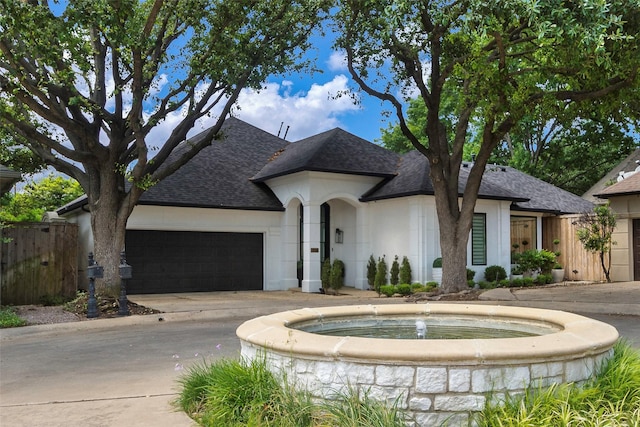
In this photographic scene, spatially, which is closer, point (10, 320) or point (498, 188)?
point (10, 320)

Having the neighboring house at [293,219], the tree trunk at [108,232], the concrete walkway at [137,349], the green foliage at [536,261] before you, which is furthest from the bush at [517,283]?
the tree trunk at [108,232]

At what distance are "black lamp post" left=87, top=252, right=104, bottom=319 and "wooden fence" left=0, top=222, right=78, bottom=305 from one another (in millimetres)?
2928

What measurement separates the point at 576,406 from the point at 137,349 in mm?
6819

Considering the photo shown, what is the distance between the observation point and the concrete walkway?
547cm

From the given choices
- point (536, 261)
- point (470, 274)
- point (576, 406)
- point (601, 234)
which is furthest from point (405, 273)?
point (576, 406)

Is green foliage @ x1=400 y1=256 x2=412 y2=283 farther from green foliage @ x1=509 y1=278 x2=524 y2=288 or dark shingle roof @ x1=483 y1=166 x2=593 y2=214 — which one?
dark shingle roof @ x1=483 y1=166 x2=593 y2=214

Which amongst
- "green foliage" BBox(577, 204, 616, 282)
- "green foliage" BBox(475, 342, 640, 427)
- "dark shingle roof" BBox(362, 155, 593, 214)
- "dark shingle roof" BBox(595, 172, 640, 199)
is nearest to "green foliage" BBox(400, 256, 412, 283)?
"dark shingle roof" BBox(362, 155, 593, 214)

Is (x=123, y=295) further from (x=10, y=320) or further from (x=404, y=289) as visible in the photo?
(x=404, y=289)

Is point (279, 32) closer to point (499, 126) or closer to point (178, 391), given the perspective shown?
point (499, 126)

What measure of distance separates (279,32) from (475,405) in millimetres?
12509

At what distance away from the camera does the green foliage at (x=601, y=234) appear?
65.6ft

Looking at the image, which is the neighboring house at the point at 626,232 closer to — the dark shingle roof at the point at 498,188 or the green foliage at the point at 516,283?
the dark shingle roof at the point at 498,188

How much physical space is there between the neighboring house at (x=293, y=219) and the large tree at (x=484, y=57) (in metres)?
2.76

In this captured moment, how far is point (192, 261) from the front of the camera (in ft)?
62.4
